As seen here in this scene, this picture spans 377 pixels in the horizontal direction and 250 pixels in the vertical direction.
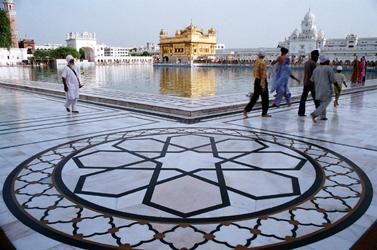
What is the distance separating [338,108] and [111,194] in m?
5.07

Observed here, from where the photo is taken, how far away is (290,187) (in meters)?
2.33

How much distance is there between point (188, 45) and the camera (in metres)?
51.0

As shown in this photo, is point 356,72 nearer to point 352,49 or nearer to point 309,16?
point 352,49

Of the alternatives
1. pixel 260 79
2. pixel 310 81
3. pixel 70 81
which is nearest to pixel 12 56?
pixel 70 81

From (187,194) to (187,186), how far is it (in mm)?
137

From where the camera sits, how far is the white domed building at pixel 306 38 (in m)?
44.8

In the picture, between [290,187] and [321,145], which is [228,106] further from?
[290,187]

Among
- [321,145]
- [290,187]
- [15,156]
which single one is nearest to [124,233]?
[290,187]

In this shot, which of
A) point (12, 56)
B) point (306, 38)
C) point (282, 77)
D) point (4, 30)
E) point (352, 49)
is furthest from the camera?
point (12, 56)

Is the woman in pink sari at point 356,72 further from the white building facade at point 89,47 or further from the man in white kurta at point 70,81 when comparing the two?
the white building facade at point 89,47

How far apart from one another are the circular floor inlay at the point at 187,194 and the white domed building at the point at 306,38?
44.8 meters

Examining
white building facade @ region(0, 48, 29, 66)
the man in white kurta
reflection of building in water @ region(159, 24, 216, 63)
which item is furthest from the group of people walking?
white building facade @ region(0, 48, 29, 66)

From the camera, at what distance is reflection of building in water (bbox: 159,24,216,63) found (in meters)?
50.8

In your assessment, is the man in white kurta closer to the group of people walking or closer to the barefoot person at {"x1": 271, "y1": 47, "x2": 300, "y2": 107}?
the group of people walking
